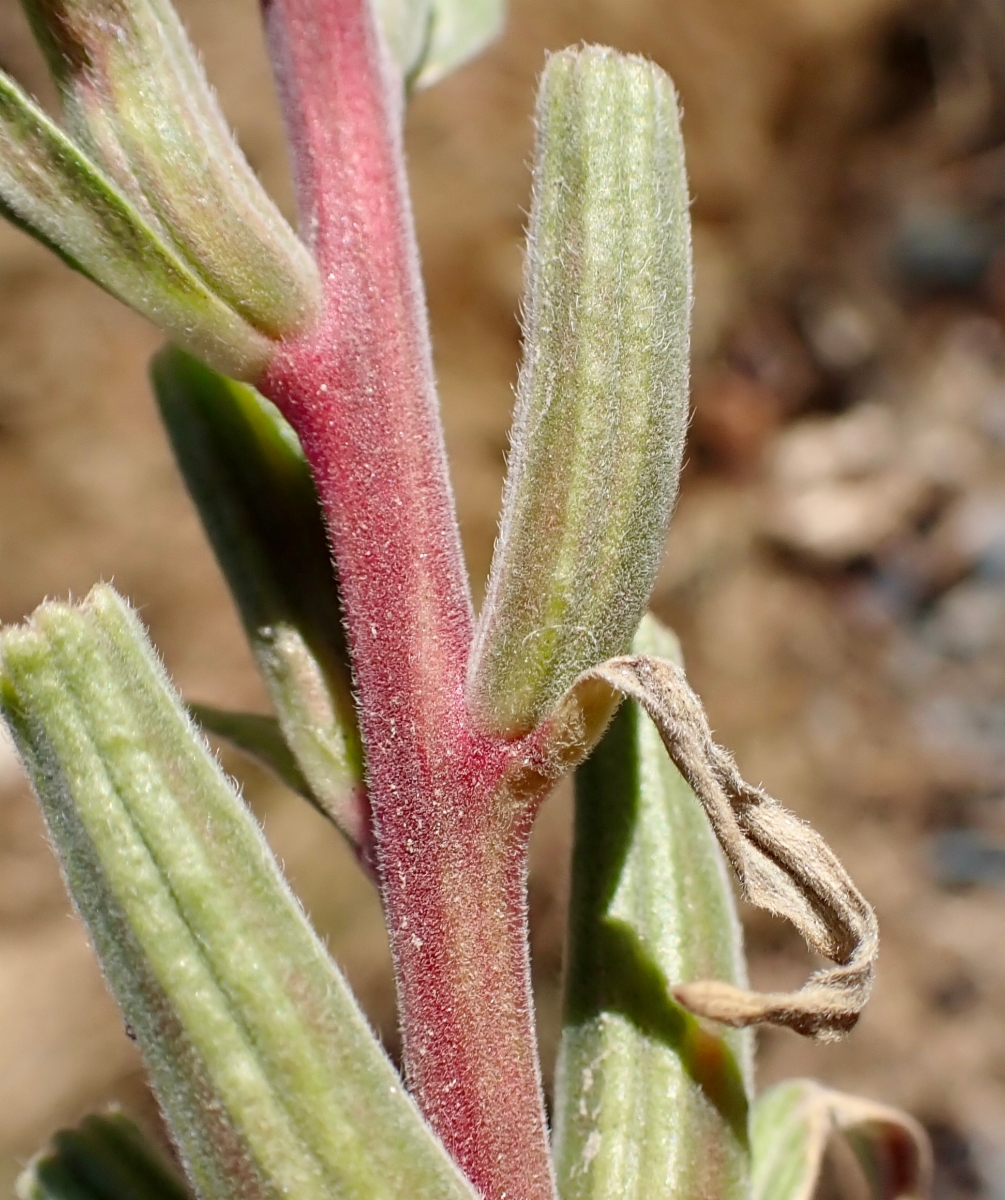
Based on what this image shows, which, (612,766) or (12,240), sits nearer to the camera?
(612,766)

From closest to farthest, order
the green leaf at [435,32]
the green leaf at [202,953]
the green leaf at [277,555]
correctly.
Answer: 1. the green leaf at [202,953]
2. the green leaf at [277,555]
3. the green leaf at [435,32]

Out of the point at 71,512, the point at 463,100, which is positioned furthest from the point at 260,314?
the point at 463,100

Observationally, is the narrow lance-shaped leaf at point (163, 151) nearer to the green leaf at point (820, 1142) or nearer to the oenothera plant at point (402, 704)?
the oenothera plant at point (402, 704)

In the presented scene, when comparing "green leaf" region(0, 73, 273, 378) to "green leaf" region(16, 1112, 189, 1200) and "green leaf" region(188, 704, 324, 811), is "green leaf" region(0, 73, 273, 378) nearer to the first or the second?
"green leaf" region(188, 704, 324, 811)

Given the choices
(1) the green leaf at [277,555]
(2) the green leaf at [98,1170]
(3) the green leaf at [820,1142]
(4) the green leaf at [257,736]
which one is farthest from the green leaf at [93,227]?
(3) the green leaf at [820,1142]

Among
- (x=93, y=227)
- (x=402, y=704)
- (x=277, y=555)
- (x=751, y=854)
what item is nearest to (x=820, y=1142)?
(x=751, y=854)

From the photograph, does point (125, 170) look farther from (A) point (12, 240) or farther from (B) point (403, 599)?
(A) point (12, 240)

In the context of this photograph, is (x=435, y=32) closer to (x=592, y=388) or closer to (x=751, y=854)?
(x=592, y=388)
